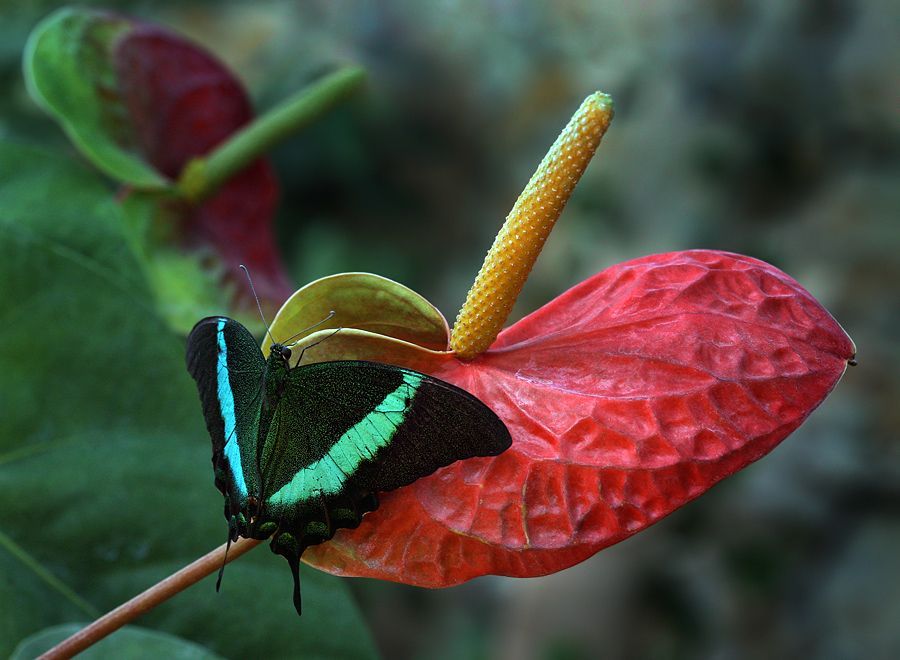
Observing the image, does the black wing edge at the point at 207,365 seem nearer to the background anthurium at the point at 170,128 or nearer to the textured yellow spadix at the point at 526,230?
the textured yellow spadix at the point at 526,230

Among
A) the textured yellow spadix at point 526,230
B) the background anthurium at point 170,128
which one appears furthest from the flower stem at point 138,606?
the background anthurium at point 170,128

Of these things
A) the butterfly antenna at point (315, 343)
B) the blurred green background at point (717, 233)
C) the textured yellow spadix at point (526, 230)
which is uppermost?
the textured yellow spadix at point (526, 230)

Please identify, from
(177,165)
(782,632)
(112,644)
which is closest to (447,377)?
(112,644)

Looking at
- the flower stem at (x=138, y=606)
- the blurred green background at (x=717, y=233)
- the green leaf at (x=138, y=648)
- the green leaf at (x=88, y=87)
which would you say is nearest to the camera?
the flower stem at (x=138, y=606)

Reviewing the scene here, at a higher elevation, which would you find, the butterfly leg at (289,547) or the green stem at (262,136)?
the green stem at (262,136)

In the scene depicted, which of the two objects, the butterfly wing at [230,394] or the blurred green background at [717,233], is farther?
the blurred green background at [717,233]

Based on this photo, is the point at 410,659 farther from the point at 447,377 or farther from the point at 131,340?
the point at 447,377

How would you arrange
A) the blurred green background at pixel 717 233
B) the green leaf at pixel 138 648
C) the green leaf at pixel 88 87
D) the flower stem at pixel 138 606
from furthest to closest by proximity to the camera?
the blurred green background at pixel 717 233 < the green leaf at pixel 88 87 < the green leaf at pixel 138 648 < the flower stem at pixel 138 606
